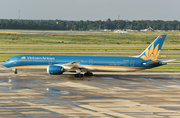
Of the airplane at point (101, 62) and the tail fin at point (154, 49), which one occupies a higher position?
the tail fin at point (154, 49)

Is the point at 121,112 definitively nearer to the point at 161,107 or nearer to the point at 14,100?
the point at 161,107

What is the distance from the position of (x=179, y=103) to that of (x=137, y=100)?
4.79 m

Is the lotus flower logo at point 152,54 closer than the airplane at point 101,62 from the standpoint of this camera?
No

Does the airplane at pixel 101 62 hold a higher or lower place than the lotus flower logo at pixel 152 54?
lower

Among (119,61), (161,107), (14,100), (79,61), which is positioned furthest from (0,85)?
(161,107)

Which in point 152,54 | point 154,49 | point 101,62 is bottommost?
point 101,62

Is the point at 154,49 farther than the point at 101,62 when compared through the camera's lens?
No

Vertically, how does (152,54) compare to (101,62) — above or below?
above

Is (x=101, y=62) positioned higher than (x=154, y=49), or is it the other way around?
(x=154, y=49)

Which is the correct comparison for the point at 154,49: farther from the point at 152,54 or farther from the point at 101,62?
the point at 101,62

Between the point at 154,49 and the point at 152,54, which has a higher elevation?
the point at 154,49

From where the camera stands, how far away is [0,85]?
1634 inches

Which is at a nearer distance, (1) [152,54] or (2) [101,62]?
(1) [152,54]

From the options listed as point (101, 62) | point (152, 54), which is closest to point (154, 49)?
point (152, 54)
